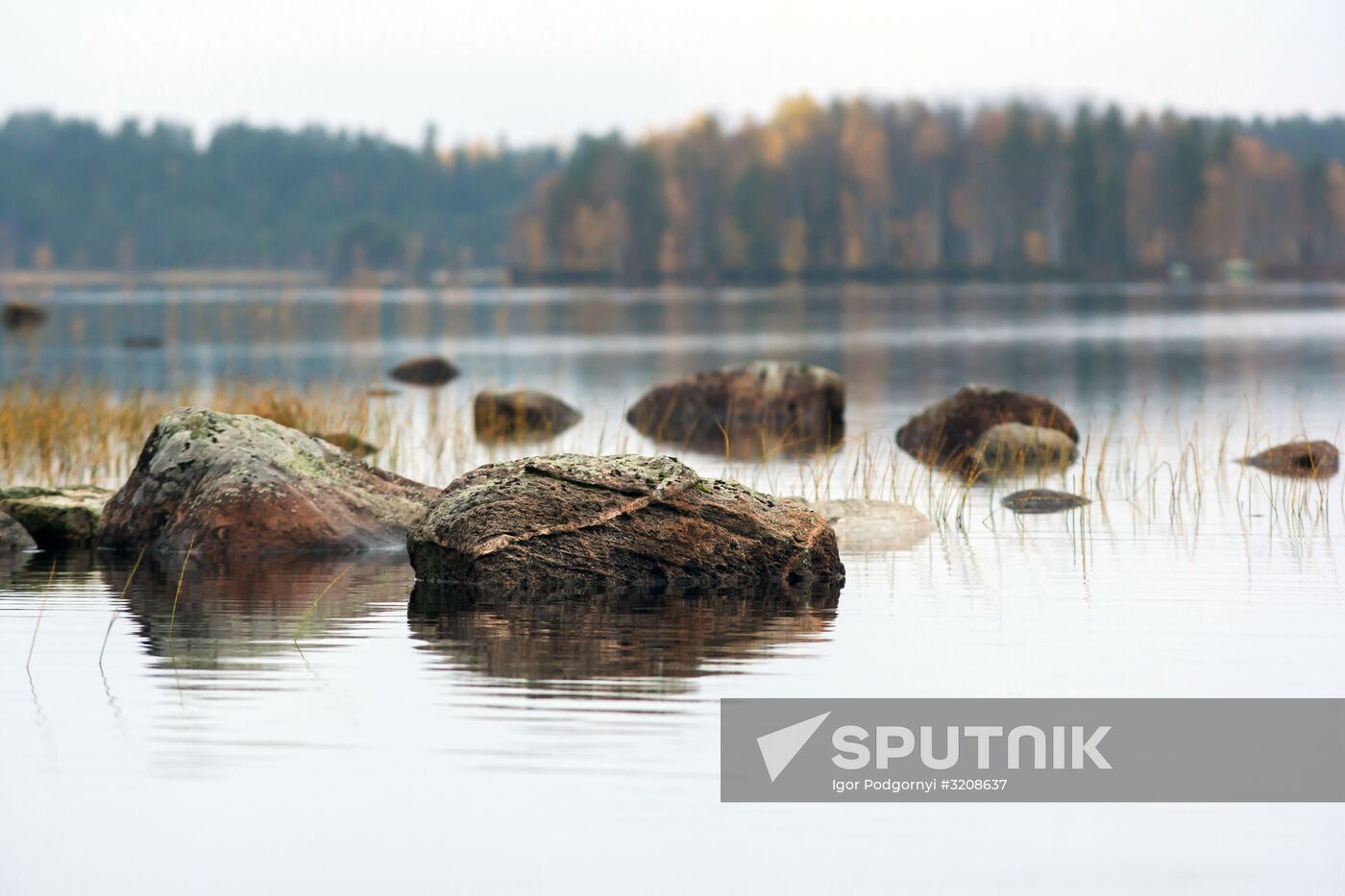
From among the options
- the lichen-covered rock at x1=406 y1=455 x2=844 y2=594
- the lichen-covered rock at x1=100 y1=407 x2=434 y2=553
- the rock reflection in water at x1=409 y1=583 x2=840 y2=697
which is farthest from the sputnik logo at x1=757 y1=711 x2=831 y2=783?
the lichen-covered rock at x1=100 y1=407 x2=434 y2=553

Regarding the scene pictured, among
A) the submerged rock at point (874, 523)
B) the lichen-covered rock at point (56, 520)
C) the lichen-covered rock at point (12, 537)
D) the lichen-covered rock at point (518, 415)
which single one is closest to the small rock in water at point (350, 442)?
the lichen-covered rock at point (518, 415)

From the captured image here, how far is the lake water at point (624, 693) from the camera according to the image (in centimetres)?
533

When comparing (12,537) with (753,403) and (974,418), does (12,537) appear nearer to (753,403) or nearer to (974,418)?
(974,418)

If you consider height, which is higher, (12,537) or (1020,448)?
(1020,448)

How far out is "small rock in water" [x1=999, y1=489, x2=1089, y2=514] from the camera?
13367 millimetres

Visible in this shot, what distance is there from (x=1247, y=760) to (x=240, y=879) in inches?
142

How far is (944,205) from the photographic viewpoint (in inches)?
4914

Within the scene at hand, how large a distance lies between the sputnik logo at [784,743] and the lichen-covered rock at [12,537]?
7.01 metres

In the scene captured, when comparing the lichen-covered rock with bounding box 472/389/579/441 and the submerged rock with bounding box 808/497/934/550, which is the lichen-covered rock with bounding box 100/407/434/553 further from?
the lichen-covered rock with bounding box 472/389/579/441

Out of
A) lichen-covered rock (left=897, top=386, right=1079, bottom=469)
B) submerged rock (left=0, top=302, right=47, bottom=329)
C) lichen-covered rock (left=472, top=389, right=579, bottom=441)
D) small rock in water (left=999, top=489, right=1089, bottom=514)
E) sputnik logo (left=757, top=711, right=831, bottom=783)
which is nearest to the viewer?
sputnik logo (left=757, top=711, right=831, bottom=783)

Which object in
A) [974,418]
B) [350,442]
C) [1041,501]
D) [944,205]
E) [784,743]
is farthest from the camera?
[944,205]

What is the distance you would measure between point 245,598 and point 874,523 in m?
4.47

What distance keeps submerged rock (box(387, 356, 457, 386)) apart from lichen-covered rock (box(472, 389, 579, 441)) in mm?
11583

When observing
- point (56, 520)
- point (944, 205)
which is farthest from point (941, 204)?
point (56, 520)
